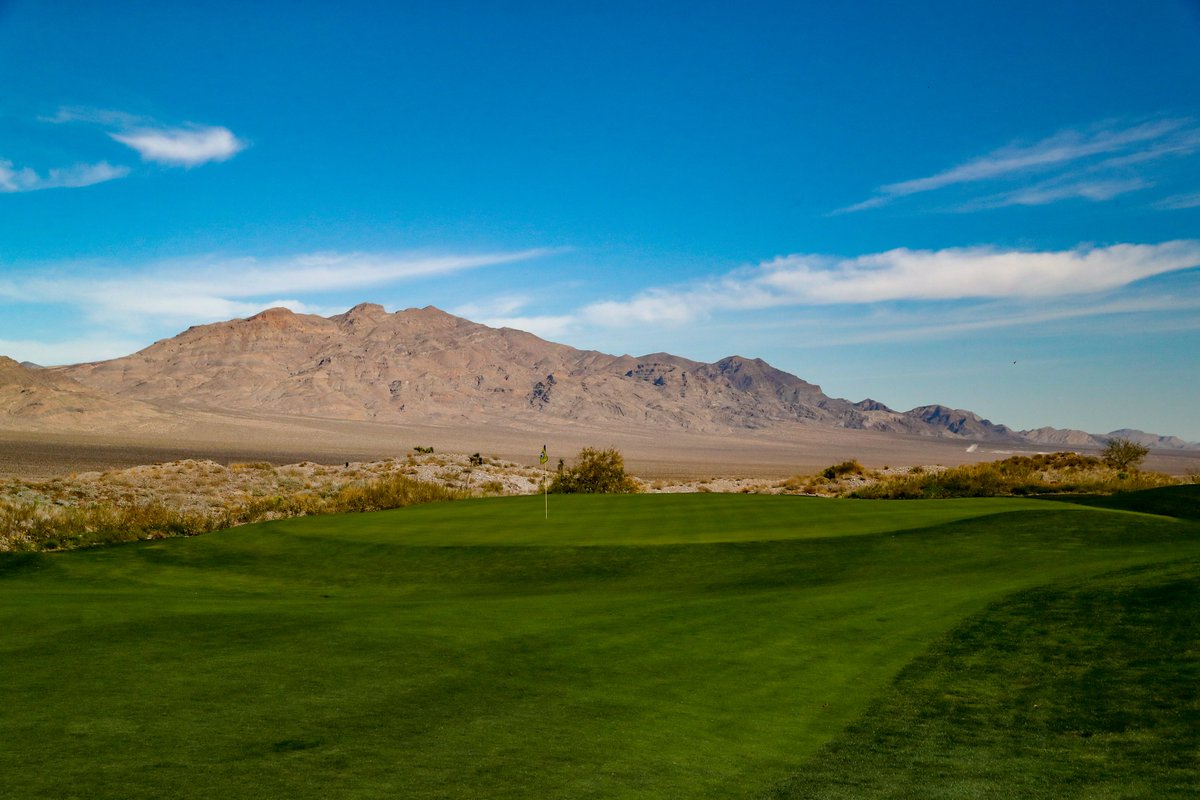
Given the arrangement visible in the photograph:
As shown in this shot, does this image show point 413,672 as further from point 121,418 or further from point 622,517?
point 121,418

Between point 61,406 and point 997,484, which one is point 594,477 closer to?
point 997,484

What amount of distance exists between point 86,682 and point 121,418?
115240 mm

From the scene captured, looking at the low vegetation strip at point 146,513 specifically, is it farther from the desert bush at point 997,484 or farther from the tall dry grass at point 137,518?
the desert bush at point 997,484

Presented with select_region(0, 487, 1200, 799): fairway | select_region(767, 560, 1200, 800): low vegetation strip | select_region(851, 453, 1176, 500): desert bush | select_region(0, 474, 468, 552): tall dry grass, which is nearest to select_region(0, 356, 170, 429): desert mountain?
select_region(0, 474, 468, 552): tall dry grass

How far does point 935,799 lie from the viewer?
15.5ft

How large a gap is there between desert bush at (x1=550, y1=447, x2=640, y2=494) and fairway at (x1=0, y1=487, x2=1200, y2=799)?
72.6 feet

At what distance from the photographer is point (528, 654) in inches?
296

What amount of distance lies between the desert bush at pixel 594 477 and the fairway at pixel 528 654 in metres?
22.1

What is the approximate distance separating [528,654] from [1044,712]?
4.03 metres

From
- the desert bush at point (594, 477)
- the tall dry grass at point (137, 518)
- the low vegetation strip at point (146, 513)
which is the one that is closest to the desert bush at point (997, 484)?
the desert bush at point (594, 477)

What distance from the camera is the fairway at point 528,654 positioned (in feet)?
16.1

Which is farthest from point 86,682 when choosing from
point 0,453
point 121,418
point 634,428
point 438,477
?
point 634,428

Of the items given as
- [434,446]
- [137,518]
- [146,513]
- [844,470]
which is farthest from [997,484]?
[434,446]

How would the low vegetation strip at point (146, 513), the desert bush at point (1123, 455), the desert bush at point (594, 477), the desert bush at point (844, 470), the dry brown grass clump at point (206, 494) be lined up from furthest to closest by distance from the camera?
the desert bush at point (844, 470) → the desert bush at point (1123, 455) → the desert bush at point (594, 477) → the dry brown grass clump at point (206, 494) → the low vegetation strip at point (146, 513)
